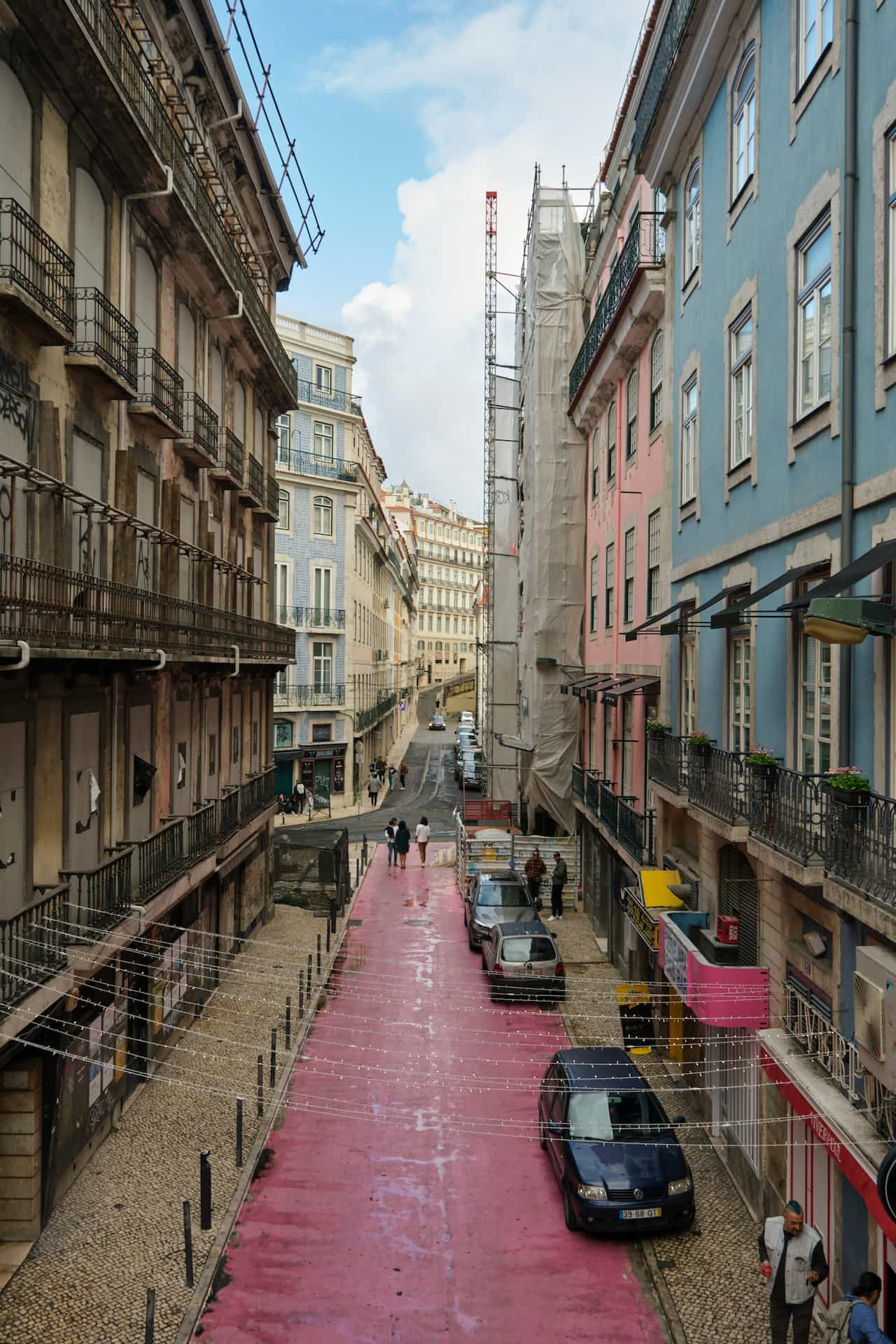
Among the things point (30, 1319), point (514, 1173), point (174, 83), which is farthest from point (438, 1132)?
point (174, 83)

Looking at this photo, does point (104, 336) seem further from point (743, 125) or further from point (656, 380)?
point (656, 380)

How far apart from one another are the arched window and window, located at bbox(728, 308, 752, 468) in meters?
8.33

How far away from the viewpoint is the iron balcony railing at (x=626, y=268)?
17.1 m

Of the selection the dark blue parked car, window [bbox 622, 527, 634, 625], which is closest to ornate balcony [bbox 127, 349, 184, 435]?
window [bbox 622, 527, 634, 625]

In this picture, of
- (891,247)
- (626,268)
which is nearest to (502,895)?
(626,268)

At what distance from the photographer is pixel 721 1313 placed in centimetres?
860

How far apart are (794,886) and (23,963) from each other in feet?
24.9

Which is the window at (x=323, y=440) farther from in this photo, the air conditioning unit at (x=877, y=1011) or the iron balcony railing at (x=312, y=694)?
the air conditioning unit at (x=877, y=1011)

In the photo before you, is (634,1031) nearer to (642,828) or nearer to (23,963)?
(642,828)

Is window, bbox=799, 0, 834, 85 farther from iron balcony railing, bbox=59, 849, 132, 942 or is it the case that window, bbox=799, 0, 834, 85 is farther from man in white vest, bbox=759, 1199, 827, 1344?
iron balcony railing, bbox=59, 849, 132, 942

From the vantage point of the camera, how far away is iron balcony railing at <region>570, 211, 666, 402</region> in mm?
17094

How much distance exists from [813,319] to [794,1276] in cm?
865

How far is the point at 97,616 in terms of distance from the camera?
10.5 m

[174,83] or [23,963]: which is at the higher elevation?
[174,83]
